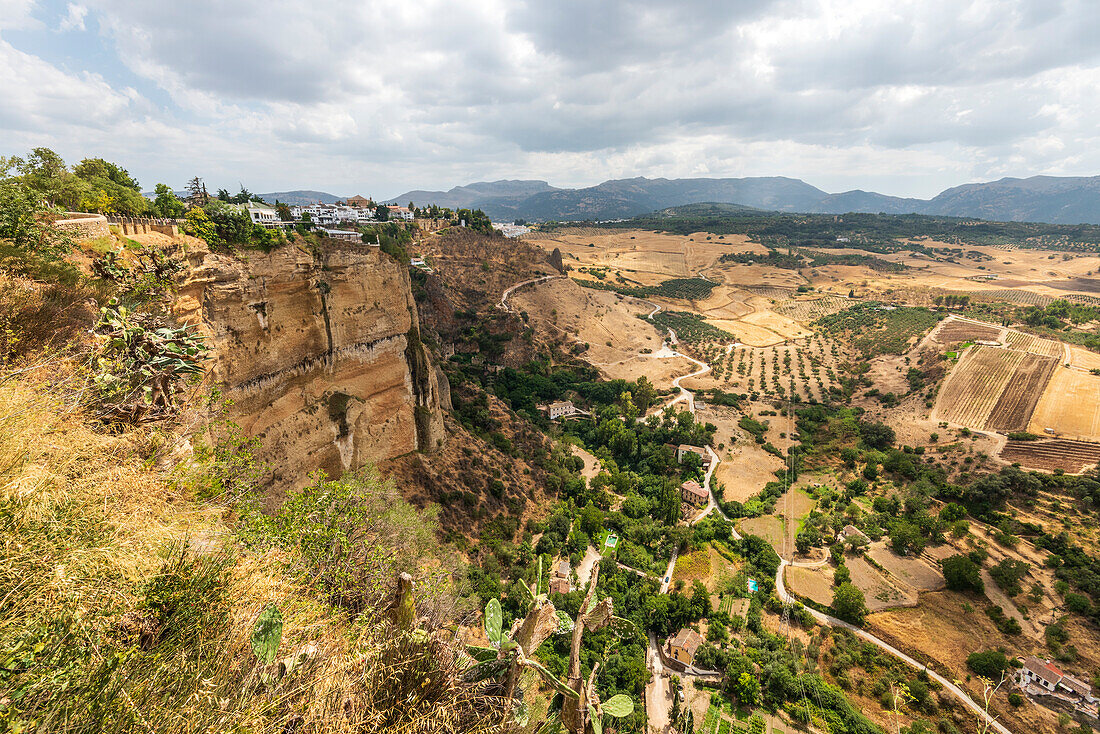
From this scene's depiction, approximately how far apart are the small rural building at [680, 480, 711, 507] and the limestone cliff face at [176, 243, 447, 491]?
2669cm

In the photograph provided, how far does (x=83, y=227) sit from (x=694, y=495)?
45.2 metres

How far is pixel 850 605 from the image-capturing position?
29250 mm

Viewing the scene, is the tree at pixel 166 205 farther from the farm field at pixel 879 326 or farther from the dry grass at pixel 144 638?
the farm field at pixel 879 326

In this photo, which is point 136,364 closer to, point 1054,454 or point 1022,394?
point 1054,454

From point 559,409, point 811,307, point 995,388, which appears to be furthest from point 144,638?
point 811,307

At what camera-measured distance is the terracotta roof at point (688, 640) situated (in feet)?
88.6

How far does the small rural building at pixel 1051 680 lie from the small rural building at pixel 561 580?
26.7 metres

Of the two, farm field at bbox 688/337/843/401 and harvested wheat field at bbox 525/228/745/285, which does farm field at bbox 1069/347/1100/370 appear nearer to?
farm field at bbox 688/337/843/401

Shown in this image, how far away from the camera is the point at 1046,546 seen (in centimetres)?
3200

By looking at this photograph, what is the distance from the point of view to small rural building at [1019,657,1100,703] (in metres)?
23.4

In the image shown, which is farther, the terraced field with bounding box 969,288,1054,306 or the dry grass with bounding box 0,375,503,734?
the terraced field with bounding box 969,288,1054,306

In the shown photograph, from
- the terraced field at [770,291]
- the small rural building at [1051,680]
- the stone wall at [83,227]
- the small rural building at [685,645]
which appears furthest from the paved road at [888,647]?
the terraced field at [770,291]

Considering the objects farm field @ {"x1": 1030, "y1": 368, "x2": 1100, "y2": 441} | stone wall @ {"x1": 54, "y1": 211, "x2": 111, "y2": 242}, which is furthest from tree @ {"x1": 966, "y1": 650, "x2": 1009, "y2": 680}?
stone wall @ {"x1": 54, "y1": 211, "x2": 111, "y2": 242}

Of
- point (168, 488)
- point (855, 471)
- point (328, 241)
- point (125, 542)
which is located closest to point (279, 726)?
point (125, 542)
